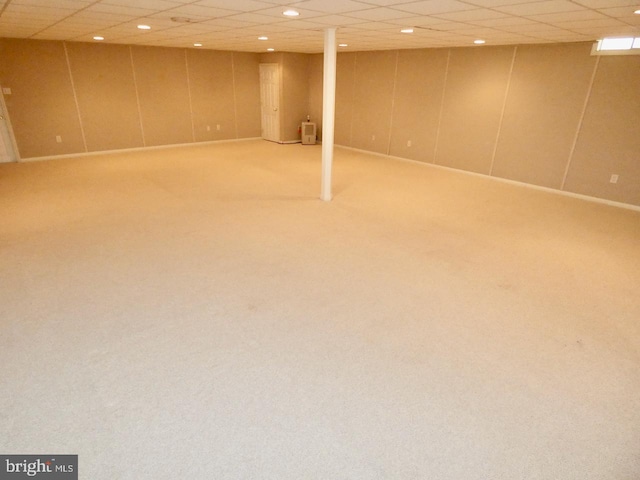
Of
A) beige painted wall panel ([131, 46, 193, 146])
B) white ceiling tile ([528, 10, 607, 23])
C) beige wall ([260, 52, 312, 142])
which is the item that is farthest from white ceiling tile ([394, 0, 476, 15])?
beige painted wall panel ([131, 46, 193, 146])

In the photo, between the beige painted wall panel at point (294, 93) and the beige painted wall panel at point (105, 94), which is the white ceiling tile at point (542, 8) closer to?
the beige painted wall panel at point (294, 93)

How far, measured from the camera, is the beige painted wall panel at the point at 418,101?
25.3 feet

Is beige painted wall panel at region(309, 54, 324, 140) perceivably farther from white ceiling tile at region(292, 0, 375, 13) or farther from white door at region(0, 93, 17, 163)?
white door at region(0, 93, 17, 163)

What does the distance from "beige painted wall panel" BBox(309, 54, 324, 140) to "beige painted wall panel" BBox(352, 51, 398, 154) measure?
1.48m

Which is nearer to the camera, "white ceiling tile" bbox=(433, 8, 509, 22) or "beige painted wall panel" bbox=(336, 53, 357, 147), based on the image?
"white ceiling tile" bbox=(433, 8, 509, 22)

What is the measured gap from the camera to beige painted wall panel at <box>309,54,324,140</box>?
10352mm

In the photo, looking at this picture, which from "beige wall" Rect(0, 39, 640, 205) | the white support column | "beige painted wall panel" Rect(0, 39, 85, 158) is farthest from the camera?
"beige painted wall panel" Rect(0, 39, 85, 158)

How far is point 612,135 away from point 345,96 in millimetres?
6074

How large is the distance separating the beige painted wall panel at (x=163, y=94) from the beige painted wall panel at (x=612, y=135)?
8782 mm

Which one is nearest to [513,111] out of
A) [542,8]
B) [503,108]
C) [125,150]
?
[503,108]

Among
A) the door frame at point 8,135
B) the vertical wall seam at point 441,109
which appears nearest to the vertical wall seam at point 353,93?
the vertical wall seam at point 441,109

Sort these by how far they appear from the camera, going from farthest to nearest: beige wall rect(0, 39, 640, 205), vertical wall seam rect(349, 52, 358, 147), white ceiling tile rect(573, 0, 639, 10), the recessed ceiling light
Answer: vertical wall seam rect(349, 52, 358, 147) → beige wall rect(0, 39, 640, 205) → the recessed ceiling light → white ceiling tile rect(573, 0, 639, 10)

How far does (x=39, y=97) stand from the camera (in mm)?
7676

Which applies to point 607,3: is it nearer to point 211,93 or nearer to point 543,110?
point 543,110
